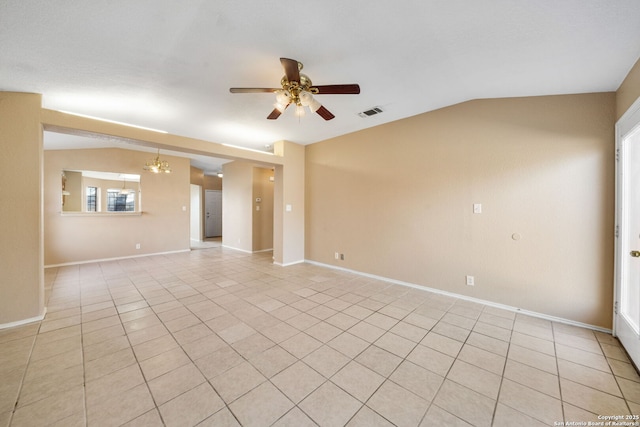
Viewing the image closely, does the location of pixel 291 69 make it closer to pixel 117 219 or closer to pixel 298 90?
pixel 298 90

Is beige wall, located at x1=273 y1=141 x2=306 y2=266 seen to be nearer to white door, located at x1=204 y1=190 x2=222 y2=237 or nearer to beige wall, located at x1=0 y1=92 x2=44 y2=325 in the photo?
beige wall, located at x1=0 y1=92 x2=44 y2=325

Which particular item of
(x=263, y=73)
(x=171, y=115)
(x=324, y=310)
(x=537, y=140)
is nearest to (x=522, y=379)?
(x=324, y=310)

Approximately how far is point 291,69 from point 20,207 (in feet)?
11.2

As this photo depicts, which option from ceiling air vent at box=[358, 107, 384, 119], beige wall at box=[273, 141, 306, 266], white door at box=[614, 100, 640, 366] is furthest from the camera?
beige wall at box=[273, 141, 306, 266]

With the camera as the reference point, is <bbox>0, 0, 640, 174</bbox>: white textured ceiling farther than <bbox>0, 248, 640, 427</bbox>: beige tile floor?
Yes

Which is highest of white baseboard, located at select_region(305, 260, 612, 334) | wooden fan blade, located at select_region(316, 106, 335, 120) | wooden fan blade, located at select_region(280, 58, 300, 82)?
wooden fan blade, located at select_region(280, 58, 300, 82)

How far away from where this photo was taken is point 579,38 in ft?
5.80

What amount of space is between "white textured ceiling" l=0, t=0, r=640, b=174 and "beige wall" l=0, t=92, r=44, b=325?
27 cm

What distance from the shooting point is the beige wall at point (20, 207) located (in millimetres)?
2461

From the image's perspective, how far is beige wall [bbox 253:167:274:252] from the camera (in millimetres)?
6598

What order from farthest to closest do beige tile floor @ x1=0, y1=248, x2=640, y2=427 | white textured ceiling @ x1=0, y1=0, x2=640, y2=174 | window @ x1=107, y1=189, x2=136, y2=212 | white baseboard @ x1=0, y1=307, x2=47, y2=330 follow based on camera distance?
window @ x1=107, y1=189, x2=136, y2=212
white baseboard @ x1=0, y1=307, x2=47, y2=330
white textured ceiling @ x1=0, y1=0, x2=640, y2=174
beige tile floor @ x1=0, y1=248, x2=640, y2=427

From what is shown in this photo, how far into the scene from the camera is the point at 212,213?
384 inches

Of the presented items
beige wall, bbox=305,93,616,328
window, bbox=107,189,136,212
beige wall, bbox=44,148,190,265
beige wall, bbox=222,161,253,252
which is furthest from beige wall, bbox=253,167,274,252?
beige wall, bbox=305,93,616,328

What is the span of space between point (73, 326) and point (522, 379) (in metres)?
4.39
